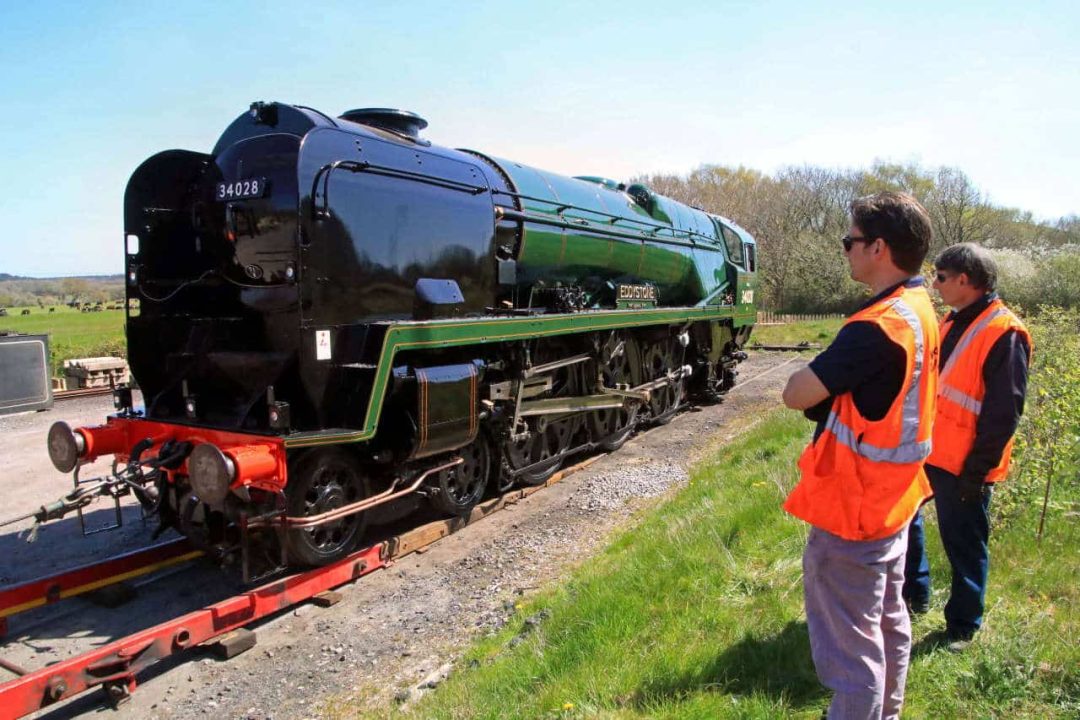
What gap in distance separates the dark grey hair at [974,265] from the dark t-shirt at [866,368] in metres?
1.38

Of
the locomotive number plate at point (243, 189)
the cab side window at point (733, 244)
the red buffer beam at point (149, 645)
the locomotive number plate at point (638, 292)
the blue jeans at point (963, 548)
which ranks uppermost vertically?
the cab side window at point (733, 244)

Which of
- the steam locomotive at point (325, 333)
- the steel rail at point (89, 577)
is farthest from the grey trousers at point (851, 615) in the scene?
the steel rail at point (89, 577)

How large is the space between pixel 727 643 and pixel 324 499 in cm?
282

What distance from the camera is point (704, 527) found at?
4.84 metres

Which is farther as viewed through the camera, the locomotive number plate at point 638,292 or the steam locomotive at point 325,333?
the locomotive number plate at point 638,292

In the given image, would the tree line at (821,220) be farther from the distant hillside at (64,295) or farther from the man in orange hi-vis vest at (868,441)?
the distant hillside at (64,295)

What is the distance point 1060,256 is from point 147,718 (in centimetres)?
2604

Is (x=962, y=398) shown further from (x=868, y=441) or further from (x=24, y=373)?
(x=24, y=373)

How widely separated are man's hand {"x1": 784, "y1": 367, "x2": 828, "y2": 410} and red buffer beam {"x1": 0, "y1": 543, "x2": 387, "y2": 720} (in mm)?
3408

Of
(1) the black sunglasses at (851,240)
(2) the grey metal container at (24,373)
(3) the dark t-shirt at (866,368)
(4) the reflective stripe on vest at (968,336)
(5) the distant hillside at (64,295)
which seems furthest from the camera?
(5) the distant hillside at (64,295)

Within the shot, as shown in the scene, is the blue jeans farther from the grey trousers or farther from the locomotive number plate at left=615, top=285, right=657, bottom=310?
the locomotive number plate at left=615, top=285, right=657, bottom=310

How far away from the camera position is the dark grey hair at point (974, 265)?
3.14m

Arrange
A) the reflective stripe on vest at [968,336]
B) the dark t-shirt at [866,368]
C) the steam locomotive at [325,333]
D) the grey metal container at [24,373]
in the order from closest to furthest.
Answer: the dark t-shirt at [866,368] < the reflective stripe on vest at [968,336] < the steam locomotive at [325,333] < the grey metal container at [24,373]

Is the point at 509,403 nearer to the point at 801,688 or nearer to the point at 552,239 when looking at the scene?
the point at 552,239
